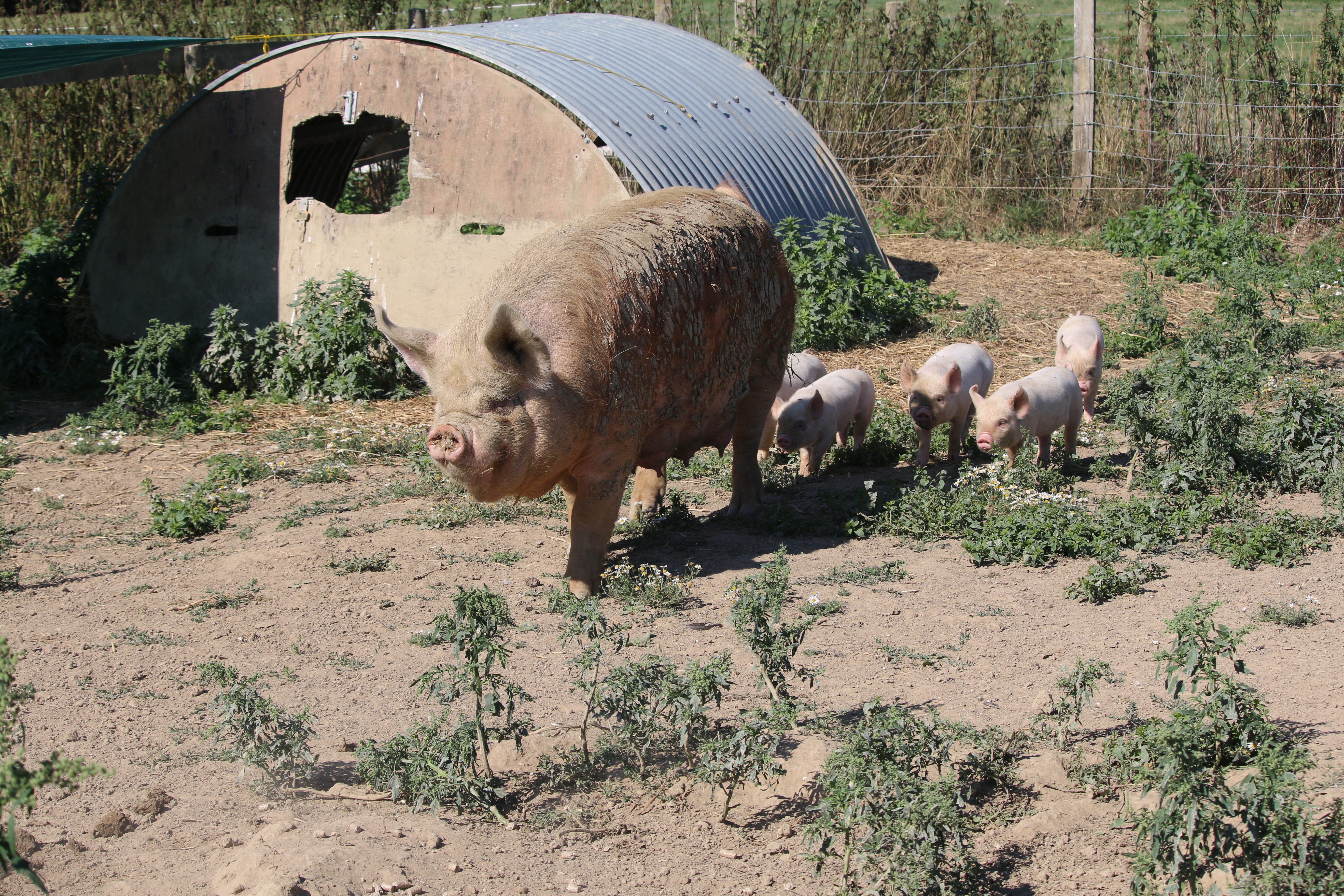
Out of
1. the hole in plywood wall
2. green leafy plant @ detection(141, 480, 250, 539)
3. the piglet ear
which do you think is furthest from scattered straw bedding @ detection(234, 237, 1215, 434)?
the hole in plywood wall

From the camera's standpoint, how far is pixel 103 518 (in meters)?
7.30

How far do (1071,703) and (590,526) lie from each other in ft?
7.88

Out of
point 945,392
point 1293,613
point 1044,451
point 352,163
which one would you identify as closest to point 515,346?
point 1293,613

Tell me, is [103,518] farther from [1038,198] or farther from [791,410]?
[1038,198]

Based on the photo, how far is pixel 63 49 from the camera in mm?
9148

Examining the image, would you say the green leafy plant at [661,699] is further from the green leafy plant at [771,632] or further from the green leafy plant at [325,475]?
the green leafy plant at [325,475]

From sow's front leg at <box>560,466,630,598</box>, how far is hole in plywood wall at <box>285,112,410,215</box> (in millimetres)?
5048

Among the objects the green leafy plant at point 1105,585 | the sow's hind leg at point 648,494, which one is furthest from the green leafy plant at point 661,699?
the sow's hind leg at point 648,494

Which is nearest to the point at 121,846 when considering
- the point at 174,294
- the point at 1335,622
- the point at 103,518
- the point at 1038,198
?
the point at 103,518

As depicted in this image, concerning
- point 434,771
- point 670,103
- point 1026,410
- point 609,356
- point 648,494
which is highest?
point 670,103

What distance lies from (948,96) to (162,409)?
33.9 ft

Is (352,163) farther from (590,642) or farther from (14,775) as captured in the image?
(14,775)

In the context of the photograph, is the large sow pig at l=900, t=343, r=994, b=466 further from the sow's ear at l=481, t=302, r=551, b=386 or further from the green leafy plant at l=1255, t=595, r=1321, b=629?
the sow's ear at l=481, t=302, r=551, b=386

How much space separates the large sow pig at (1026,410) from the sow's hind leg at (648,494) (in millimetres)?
1946
